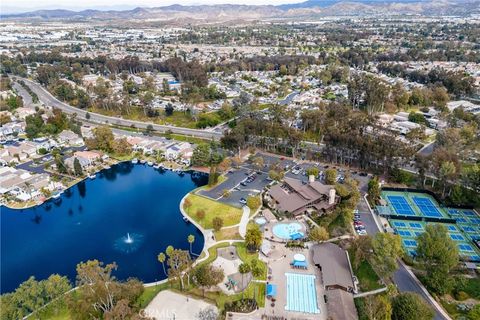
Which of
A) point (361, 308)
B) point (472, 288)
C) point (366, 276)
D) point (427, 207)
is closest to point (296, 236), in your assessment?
point (366, 276)

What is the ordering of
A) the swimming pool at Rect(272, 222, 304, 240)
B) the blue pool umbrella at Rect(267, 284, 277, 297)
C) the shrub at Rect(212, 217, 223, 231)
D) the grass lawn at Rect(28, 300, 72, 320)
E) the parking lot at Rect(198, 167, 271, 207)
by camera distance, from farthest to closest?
1. the parking lot at Rect(198, 167, 271, 207)
2. the shrub at Rect(212, 217, 223, 231)
3. the swimming pool at Rect(272, 222, 304, 240)
4. the blue pool umbrella at Rect(267, 284, 277, 297)
5. the grass lawn at Rect(28, 300, 72, 320)

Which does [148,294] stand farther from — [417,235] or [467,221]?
[467,221]

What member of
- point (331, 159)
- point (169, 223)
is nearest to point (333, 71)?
point (331, 159)

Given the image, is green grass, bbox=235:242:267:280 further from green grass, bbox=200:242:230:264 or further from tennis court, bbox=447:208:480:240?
tennis court, bbox=447:208:480:240

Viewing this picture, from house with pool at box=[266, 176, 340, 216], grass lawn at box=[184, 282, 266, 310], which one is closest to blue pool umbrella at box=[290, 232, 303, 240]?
house with pool at box=[266, 176, 340, 216]

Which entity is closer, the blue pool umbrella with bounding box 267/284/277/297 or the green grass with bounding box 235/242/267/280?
the blue pool umbrella with bounding box 267/284/277/297

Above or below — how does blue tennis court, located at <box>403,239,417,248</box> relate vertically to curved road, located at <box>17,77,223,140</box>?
below

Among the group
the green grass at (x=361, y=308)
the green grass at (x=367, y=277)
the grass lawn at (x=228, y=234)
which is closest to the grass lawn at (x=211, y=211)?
the grass lawn at (x=228, y=234)
